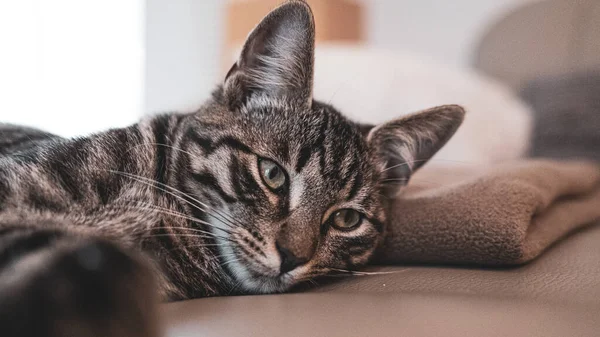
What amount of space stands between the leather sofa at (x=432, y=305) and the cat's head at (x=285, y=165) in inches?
2.3

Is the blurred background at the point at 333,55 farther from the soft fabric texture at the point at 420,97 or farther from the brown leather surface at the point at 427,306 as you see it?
the brown leather surface at the point at 427,306

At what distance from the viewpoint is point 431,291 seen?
2.69 feet

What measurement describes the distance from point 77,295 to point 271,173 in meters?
0.48

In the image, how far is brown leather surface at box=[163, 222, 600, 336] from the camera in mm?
617

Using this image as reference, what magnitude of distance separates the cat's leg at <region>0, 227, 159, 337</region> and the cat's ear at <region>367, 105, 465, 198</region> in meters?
0.63

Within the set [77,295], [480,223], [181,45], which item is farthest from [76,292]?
[181,45]

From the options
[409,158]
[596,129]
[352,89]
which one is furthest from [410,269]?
[596,129]

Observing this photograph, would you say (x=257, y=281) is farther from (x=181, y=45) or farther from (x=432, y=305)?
(x=181, y=45)

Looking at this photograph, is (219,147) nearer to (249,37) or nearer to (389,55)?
(249,37)

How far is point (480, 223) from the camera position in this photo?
92 cm

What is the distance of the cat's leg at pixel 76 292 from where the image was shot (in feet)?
1.28

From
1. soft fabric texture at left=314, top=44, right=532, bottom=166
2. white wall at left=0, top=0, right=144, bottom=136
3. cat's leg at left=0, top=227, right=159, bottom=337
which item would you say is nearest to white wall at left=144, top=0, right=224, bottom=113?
white wall at left=0, top=0, right=144, bottom=136

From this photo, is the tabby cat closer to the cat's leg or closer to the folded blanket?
the folded blanket

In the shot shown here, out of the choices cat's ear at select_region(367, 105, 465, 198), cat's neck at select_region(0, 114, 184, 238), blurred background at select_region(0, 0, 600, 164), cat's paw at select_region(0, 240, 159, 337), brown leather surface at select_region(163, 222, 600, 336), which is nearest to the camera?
cat's paw at select_region(0, 240, 159, 337)
